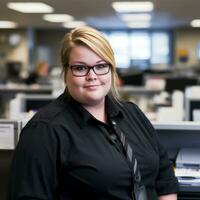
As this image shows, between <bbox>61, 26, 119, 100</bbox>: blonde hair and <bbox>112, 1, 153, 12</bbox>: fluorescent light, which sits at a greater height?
<bbox>112, 1, 153, 12</bbox>: fluorescent light

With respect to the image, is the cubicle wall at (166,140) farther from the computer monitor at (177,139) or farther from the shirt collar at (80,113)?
the shirt collar at (80,113)

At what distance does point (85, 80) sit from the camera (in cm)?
150

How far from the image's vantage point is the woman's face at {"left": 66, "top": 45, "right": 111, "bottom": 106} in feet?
4.90

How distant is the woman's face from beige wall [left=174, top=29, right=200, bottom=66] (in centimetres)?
1280

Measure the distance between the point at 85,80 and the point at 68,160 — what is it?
27cm

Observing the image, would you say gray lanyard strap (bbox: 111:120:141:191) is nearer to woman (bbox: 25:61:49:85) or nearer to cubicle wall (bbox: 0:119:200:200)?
cubicle wall (bbox: 0:119:200:200)

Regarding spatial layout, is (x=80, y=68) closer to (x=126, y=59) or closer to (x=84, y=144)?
(x=84, y=144)

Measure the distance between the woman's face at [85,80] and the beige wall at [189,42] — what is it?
504 inches

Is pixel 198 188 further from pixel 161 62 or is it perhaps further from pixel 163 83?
pixel 161 62

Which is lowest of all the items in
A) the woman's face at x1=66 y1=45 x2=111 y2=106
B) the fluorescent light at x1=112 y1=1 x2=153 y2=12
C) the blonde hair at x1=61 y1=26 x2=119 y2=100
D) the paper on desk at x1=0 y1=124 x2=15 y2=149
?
the paper on desk at x1=0 y1=124 x2=15 y2=149

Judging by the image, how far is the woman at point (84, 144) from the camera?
55.4 inches

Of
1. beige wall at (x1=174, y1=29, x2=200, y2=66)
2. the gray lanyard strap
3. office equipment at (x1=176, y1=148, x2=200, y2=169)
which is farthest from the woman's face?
beige wall at (x1=174, y1=29, x2=200, y2=66)

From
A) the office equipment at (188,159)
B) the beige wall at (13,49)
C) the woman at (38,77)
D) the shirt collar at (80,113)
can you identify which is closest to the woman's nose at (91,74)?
the shirt collar at (80,113)

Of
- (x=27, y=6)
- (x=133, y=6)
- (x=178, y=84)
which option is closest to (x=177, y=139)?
(x=178, y=84)
